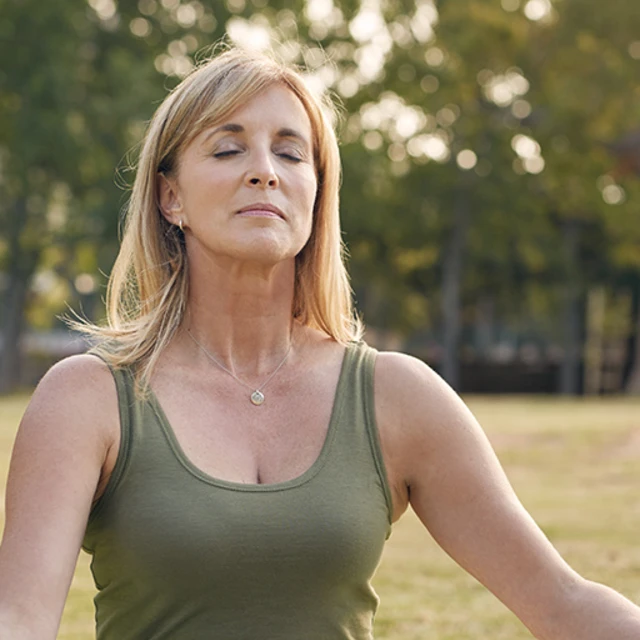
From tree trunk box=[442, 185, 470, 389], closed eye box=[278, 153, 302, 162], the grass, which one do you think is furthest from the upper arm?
tree trunk box=[442, 185, 470, 389]

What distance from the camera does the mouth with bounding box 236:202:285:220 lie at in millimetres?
2578

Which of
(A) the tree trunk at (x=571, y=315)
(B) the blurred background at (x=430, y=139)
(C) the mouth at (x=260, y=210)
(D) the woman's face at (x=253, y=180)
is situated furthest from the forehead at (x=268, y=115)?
(A) the tree trunk at (x=571, y=315)

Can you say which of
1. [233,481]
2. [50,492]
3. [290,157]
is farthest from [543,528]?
[50,492]

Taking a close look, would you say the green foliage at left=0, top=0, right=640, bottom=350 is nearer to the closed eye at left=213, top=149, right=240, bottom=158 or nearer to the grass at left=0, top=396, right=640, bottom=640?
the grass at left=0, top=396, right=640, bottom=640

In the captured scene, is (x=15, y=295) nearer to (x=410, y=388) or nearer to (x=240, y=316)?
(x=240, y=316)

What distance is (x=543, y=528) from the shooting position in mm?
9992

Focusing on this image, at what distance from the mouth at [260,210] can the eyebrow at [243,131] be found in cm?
15

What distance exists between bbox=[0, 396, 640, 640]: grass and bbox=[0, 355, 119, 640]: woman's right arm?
13.2 feet

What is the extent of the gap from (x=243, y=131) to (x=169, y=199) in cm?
23

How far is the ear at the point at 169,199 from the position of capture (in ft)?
8.92

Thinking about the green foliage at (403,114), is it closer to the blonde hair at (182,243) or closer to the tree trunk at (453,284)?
the tree trunk at (453,284)

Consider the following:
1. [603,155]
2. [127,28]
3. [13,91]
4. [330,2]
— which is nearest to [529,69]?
[603,155]

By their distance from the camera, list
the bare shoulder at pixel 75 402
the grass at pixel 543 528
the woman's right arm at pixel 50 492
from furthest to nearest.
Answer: the grass at pixel 543 528 → the bare shoulder at pixel 75 402 → the woman's right arm at pixel 50 492

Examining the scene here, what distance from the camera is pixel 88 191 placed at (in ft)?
121
